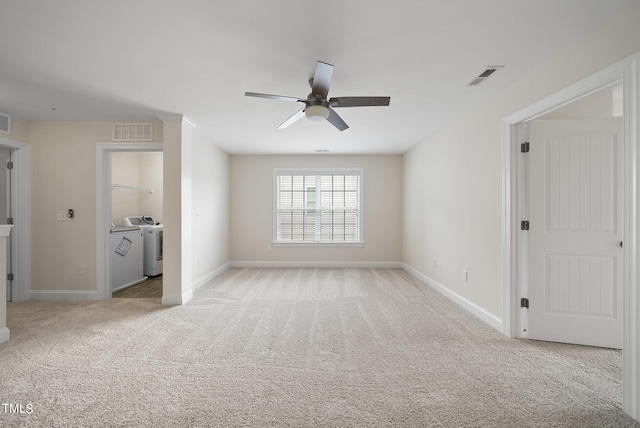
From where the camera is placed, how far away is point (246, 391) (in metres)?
1.95

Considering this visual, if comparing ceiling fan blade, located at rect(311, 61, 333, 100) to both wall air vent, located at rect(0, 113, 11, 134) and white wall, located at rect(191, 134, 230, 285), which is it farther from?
wall air vent, located at rect(0, 113, 11, 134)

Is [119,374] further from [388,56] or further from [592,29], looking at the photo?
[592,29]

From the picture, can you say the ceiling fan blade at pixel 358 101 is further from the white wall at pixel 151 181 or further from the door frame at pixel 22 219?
the white wall at pixel 151 181

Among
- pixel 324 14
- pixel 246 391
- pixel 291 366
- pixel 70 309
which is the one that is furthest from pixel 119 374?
pixel 324 14

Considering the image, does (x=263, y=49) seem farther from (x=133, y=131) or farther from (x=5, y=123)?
(x=5, y=123)

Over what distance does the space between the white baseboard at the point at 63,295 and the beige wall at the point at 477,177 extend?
188 inches

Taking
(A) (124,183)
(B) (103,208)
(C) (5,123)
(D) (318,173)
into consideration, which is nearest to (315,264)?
(D) (318,173)

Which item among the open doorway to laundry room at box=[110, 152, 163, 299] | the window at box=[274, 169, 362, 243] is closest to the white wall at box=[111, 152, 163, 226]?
the open doorway to laundry room at box=[110, 152, 163, 299]

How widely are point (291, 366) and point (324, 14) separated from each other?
2.38 metres

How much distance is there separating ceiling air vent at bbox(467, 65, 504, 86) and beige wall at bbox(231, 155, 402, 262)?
11.8ft

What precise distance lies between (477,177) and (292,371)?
2.76 m

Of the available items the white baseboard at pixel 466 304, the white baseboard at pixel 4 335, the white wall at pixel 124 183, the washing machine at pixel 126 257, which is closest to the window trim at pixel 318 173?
the white baseboard at pixel 466 304

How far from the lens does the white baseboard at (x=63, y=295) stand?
13.4 ft

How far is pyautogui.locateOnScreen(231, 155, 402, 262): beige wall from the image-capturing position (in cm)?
637
